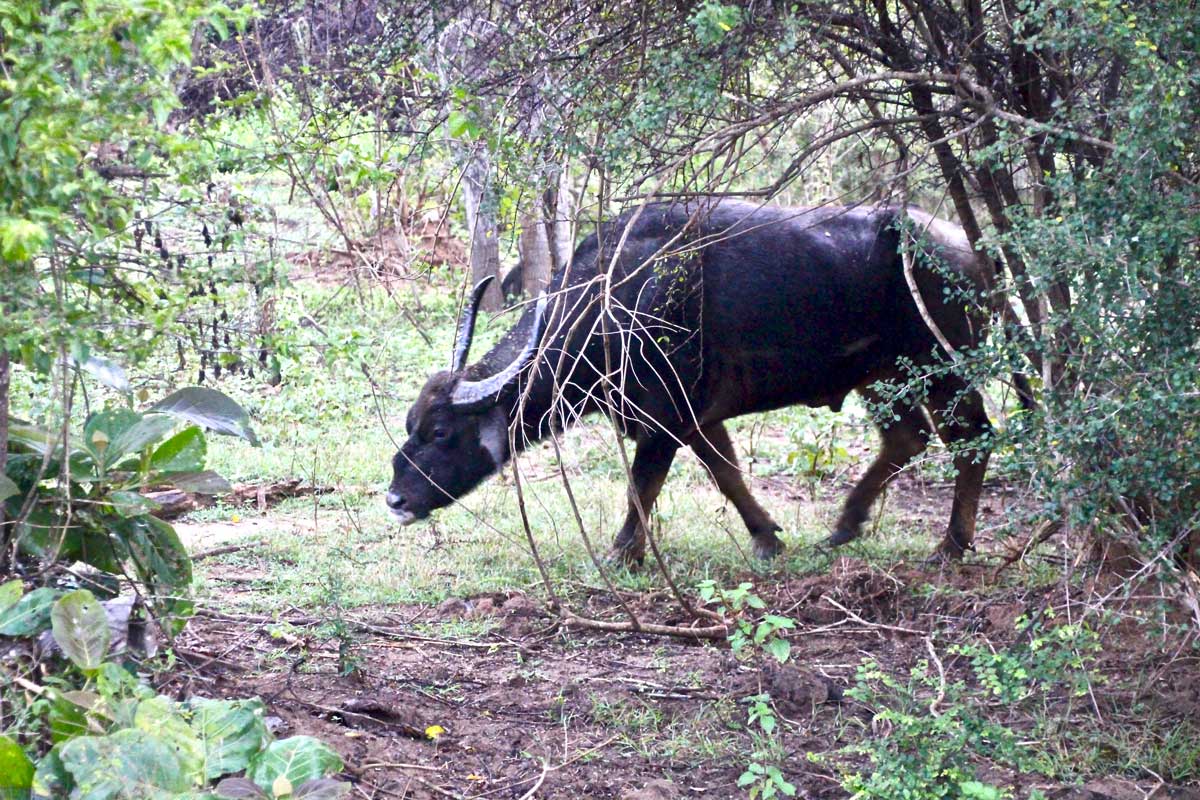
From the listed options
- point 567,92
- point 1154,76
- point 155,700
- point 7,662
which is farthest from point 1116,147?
point 7,662

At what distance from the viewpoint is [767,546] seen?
639cm

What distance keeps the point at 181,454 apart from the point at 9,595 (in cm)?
67

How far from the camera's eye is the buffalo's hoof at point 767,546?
633cm

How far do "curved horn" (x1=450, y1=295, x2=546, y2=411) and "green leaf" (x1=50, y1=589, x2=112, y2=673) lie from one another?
334cm

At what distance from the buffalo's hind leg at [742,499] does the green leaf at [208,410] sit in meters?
3.10

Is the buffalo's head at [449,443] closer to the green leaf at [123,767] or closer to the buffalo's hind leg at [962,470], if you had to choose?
the buffalo's hind leg at [962,470]

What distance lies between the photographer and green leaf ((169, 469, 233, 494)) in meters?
3.45

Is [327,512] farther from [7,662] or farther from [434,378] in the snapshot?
[7,662]

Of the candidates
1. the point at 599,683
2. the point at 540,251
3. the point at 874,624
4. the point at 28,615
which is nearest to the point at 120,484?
the point at 28,615

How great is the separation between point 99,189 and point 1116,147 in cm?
264

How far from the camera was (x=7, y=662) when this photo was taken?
299 centimetres

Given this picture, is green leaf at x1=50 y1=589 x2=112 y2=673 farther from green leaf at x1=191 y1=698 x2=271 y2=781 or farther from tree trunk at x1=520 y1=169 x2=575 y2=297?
tree trunk at x1=520 y1=169 x2=575 y2=297

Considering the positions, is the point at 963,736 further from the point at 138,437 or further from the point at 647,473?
the point at 647,473

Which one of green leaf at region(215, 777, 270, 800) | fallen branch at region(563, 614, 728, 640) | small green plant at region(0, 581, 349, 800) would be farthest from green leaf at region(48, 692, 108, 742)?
fallen branch at region(563, 614, 728, 640)
